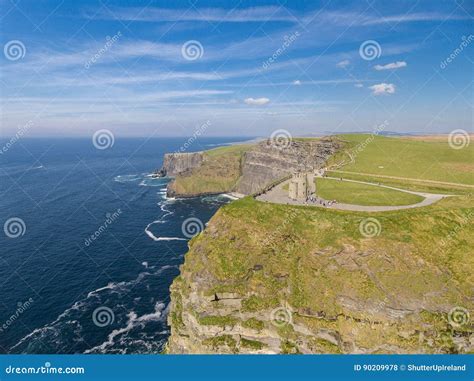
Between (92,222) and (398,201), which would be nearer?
(398,201)

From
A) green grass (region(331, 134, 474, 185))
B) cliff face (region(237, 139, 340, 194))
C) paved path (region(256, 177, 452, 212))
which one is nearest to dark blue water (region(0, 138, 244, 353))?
cliff face (region(237, 139, 340, 194))

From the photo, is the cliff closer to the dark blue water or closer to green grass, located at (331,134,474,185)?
the dark blue water

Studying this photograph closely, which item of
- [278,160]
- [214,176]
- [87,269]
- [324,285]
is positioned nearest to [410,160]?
[278,160]

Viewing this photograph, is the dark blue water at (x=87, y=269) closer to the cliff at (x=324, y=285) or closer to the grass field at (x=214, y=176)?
the cliff at (x=324, y=285)

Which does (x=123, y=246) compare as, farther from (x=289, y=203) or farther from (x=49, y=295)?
(x=289, y=203)

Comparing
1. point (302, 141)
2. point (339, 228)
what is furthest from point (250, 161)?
point (339, 228)

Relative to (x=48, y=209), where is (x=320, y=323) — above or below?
below
